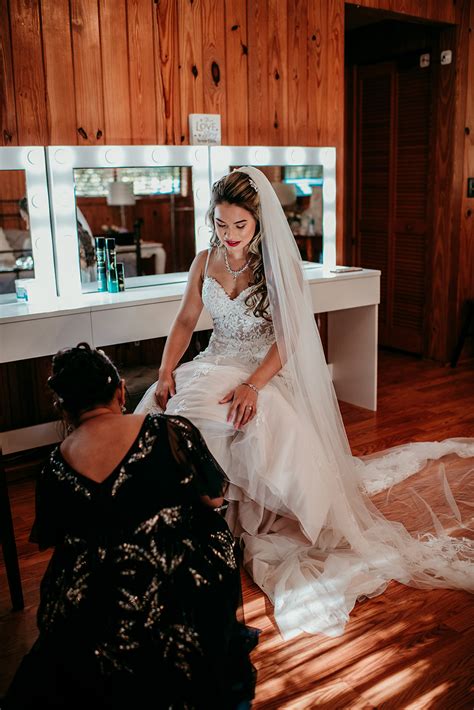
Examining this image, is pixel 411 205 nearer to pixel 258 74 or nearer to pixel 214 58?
pixel 258 74

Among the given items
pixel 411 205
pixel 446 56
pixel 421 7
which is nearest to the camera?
pixel 421 7

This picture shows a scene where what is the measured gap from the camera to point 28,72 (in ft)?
10.2

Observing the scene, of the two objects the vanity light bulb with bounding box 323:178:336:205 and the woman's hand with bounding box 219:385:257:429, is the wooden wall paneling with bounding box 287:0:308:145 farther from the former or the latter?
the woman's hand with bounding box 219:385:257:429

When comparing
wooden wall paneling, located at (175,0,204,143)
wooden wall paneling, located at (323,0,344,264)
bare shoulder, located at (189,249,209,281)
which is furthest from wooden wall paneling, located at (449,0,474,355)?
bare shoulder, located at (189,249,209,281)

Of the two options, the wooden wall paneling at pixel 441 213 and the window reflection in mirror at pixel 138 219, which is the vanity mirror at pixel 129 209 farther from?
the wooden wall paneling at pixel 441 213

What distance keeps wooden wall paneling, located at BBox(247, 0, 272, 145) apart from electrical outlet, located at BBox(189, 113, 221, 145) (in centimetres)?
25

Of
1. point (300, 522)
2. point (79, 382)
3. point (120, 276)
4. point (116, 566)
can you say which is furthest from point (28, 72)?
point (116, 566)

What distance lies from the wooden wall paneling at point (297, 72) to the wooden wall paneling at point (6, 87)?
5.10 ft

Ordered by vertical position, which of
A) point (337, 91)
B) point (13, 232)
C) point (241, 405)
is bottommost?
point (241, 405)

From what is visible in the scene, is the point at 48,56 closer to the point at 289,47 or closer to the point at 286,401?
the point at 289,47

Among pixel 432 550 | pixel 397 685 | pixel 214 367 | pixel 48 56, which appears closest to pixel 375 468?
pixel 432 550

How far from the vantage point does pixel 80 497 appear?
147 centimetres

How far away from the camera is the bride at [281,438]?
2.31 meters

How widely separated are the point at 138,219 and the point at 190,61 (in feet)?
2.72
